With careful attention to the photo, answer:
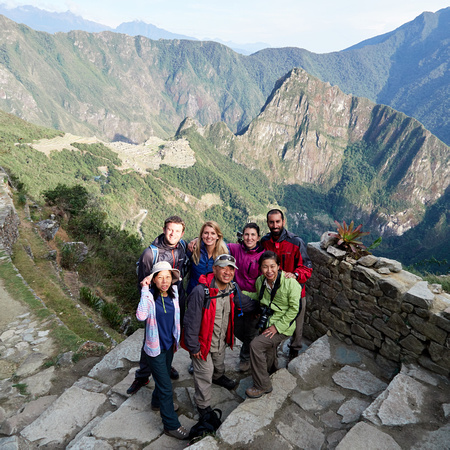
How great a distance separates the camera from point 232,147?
159m

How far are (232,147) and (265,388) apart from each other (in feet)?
529

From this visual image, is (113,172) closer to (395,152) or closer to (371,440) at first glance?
(371,440)

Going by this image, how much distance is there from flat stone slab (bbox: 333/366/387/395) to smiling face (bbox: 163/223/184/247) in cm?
277

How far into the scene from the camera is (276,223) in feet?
13.4

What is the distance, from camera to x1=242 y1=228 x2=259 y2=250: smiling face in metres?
3.92

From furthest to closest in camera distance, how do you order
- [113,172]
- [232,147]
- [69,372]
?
[232,147]
[113,172]
[69,372]

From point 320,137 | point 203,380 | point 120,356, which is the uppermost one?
point 320,137

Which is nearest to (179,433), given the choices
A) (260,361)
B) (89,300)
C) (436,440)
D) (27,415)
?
(260,361)

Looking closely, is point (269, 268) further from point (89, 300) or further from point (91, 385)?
point (89, 300)

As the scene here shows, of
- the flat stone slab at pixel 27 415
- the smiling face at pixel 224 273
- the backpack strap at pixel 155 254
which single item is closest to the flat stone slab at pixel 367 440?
the smiling face at pixel 224 273

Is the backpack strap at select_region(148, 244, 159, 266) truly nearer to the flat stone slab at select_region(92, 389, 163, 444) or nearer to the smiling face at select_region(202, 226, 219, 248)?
the smiling face at select_region(202, 226, 219, 248)

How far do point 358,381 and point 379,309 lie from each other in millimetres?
1043

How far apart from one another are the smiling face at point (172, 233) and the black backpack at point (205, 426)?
6.39ft

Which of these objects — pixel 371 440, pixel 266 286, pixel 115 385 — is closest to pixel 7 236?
pixel 115 385
